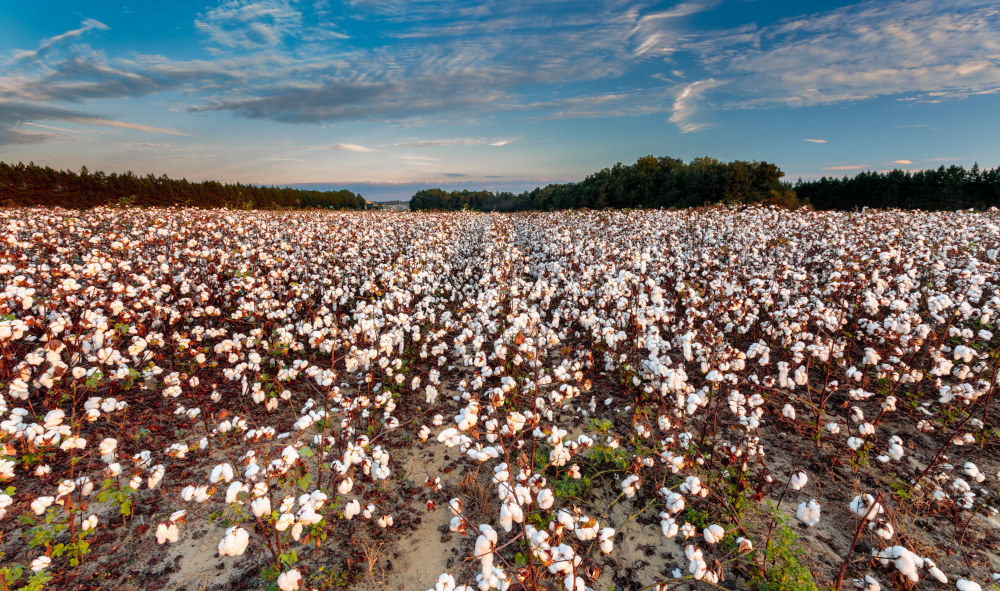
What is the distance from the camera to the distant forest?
3969 cm

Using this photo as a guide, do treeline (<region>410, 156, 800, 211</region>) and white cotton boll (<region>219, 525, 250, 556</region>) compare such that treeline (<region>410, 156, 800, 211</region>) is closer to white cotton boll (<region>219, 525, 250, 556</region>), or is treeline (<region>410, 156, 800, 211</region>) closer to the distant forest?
the distant forest

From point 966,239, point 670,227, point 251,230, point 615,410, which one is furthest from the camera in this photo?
point 670,227

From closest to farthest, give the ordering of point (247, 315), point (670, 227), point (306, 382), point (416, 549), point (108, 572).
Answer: point (108, 572), point (416, 549), point (306, 382), point (247, 315), point (670, 227)

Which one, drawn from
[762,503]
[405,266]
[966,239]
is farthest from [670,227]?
[762,503]

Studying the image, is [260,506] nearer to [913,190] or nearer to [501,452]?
[501,452]

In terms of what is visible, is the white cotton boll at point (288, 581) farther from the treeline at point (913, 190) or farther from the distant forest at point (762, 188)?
the treeline at point (913, 190)

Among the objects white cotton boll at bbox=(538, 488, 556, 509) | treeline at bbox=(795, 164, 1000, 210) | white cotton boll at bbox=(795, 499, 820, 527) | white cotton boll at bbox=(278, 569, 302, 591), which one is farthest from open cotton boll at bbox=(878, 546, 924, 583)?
treeline at bbox=(795, 164, 1000, 210)

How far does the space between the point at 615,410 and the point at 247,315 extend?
23.3 feet

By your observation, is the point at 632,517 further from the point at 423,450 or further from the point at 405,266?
the point at 405,266

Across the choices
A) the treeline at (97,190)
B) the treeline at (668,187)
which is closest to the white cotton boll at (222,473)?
the treeline at (97,190)

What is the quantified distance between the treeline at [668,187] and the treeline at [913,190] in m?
4.72

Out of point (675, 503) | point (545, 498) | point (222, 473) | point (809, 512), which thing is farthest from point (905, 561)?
→ point (222, 473)

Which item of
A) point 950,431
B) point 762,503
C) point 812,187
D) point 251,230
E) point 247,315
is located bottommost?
point 762,503

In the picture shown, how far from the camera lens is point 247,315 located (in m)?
7.56
